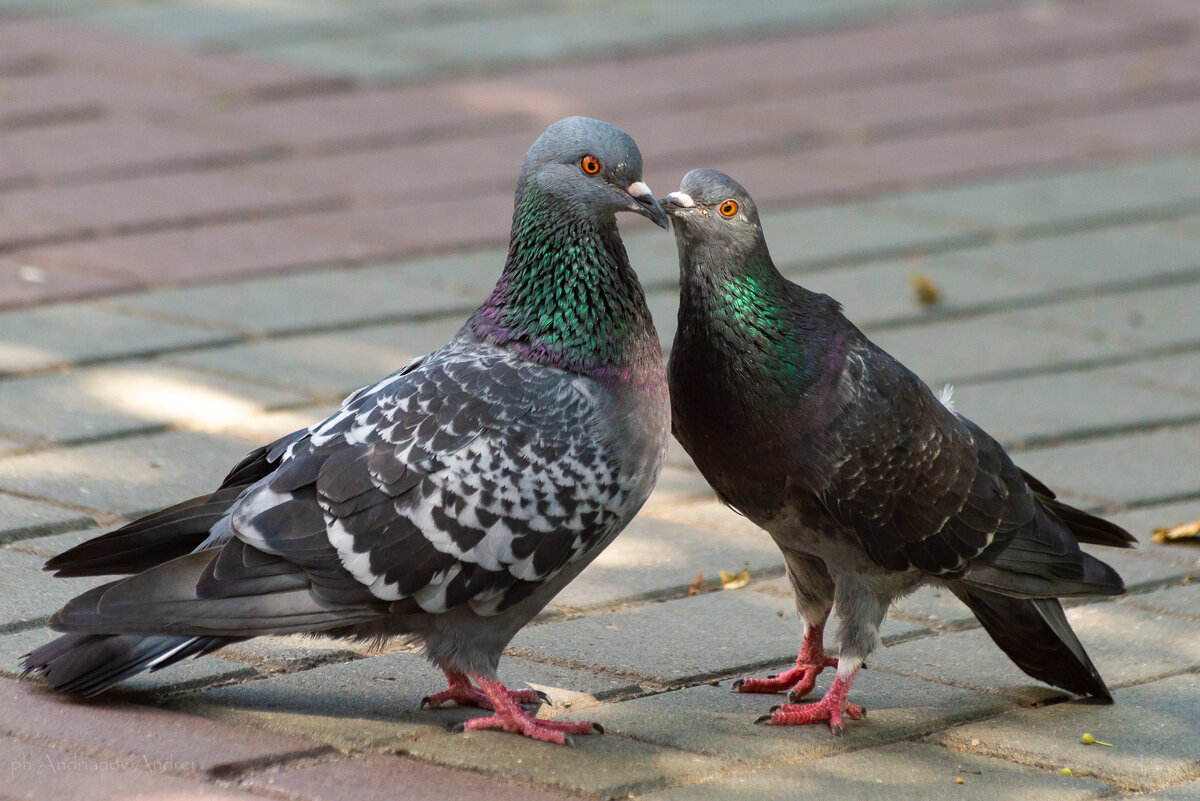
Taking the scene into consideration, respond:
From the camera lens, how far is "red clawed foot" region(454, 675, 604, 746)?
3.65 m

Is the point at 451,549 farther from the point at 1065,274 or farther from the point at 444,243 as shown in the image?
the point at 1065,274

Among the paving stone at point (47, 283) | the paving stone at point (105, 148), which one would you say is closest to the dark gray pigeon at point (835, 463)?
the paving stone at point (47, 283)

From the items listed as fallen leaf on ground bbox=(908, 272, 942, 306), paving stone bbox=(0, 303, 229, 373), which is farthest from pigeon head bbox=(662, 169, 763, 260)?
fallen leaf on ground bbox=(908, 272, 942, 306)

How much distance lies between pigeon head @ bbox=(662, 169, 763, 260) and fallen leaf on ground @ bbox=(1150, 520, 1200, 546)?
185cm

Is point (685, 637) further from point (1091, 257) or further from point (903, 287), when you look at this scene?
point (1091, 257)

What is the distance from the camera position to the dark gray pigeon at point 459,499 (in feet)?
11.7

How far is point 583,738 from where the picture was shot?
146 inches

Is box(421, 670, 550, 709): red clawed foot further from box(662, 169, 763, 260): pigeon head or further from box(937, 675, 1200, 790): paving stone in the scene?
box(662, 169, 763, 260): pigeon head

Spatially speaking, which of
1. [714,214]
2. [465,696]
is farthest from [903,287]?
[465,696]

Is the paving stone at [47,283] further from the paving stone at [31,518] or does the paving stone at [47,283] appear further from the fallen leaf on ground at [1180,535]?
the fallen leaf on ground at [1180,535]

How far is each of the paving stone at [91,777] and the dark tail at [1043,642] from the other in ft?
5.84

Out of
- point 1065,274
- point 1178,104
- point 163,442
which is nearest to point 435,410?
point 163,442

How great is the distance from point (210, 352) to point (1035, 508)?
3064 millimetres

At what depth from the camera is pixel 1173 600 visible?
4652mm
